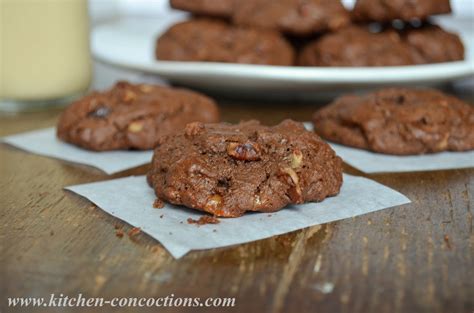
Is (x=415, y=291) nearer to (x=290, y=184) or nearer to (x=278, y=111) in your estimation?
(x=290, y=184)

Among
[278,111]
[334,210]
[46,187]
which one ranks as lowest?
[278,111]

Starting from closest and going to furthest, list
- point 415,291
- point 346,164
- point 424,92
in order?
point 415,291 → point 346,164 → point 424,92

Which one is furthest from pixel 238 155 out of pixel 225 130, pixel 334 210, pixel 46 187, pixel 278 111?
pixel 278 111

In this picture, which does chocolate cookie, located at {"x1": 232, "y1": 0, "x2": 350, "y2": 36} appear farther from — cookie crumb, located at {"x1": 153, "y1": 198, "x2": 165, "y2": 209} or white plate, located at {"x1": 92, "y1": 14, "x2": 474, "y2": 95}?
cookie crumb, located at {"x1": 153, "y1": 198, "x2": 165, "y2": 209}

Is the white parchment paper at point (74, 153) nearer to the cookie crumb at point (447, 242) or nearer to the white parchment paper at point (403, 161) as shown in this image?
the white parchment paper at point (403, 161)

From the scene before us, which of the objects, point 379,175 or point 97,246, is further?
point 379,175

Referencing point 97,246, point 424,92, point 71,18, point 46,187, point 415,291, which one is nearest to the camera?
point 415,291

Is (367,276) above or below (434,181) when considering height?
above
